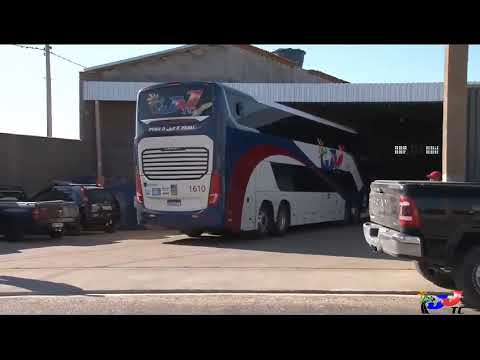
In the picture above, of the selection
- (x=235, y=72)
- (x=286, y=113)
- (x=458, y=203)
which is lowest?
(x=458, y=203)

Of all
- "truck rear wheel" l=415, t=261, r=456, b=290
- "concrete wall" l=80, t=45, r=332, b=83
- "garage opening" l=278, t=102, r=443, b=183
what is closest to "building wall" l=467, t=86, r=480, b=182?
"truck rear wheel" l=415, t=261, r=456, b=290

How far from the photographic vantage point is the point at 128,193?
802 inches

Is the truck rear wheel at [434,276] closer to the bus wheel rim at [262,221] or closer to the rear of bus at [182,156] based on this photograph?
the rear of bus at [182,156]

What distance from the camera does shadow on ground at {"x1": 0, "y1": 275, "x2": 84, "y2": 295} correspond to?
868cm

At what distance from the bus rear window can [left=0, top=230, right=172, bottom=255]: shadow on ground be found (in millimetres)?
3982

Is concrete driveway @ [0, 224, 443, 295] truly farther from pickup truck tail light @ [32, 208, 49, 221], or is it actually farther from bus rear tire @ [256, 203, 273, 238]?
pickup truck tail light @ [32, 208, 49, 221]

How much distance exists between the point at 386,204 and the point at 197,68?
80.5 feet

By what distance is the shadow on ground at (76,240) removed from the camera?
588 inches

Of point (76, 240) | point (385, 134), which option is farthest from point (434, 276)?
point (385, 134)

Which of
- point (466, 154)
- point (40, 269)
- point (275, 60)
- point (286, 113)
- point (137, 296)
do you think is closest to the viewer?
point (137, 296)

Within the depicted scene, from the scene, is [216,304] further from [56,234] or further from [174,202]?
[56,234]
